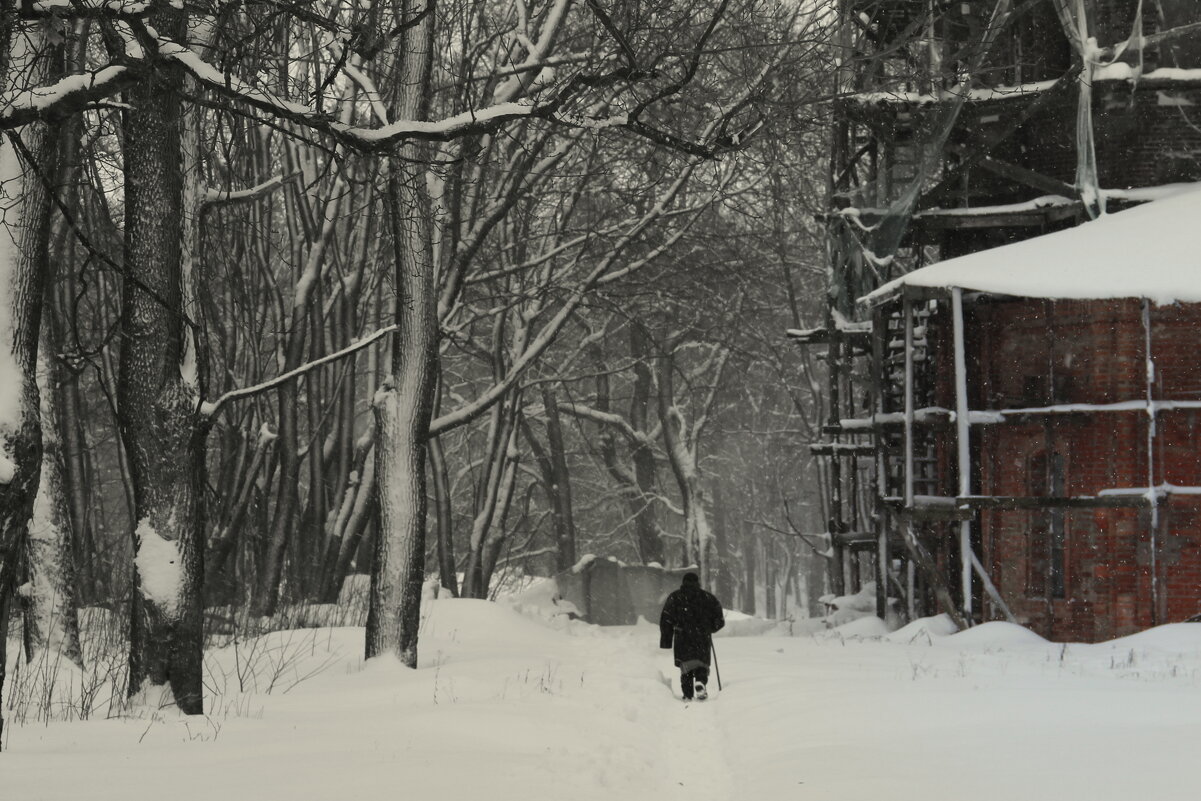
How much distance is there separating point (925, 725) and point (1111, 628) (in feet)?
33.0

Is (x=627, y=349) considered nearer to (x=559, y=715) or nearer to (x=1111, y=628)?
(x=1111, y=628)

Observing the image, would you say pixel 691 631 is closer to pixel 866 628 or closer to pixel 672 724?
pixel 672 724

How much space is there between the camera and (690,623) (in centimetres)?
1341

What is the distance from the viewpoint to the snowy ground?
7047 millimetres

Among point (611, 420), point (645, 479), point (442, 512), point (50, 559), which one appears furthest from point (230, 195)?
point (645, 479)

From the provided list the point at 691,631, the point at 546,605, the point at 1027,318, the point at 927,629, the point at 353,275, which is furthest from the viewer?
the point at 546,605

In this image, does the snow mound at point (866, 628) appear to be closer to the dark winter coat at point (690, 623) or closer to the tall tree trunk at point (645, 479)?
the dark winter coat at point (690, 623)

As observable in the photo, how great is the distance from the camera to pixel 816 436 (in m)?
36.8

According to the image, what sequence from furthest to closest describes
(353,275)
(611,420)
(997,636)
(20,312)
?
(611,420)
(353,275)
(997,636)
(20,312)

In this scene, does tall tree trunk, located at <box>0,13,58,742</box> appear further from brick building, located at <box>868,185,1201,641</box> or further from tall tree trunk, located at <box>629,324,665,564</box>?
tall tree trunk, located at <box>629,324,665,564</box>

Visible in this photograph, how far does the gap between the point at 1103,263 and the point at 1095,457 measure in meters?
2.93

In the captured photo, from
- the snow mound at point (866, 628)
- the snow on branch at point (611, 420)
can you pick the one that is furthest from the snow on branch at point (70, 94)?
the snow on branch at point (611, 420)

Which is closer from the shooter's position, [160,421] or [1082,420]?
[160,421]

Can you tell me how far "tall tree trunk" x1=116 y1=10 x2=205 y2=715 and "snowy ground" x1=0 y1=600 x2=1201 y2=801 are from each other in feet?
1.67
